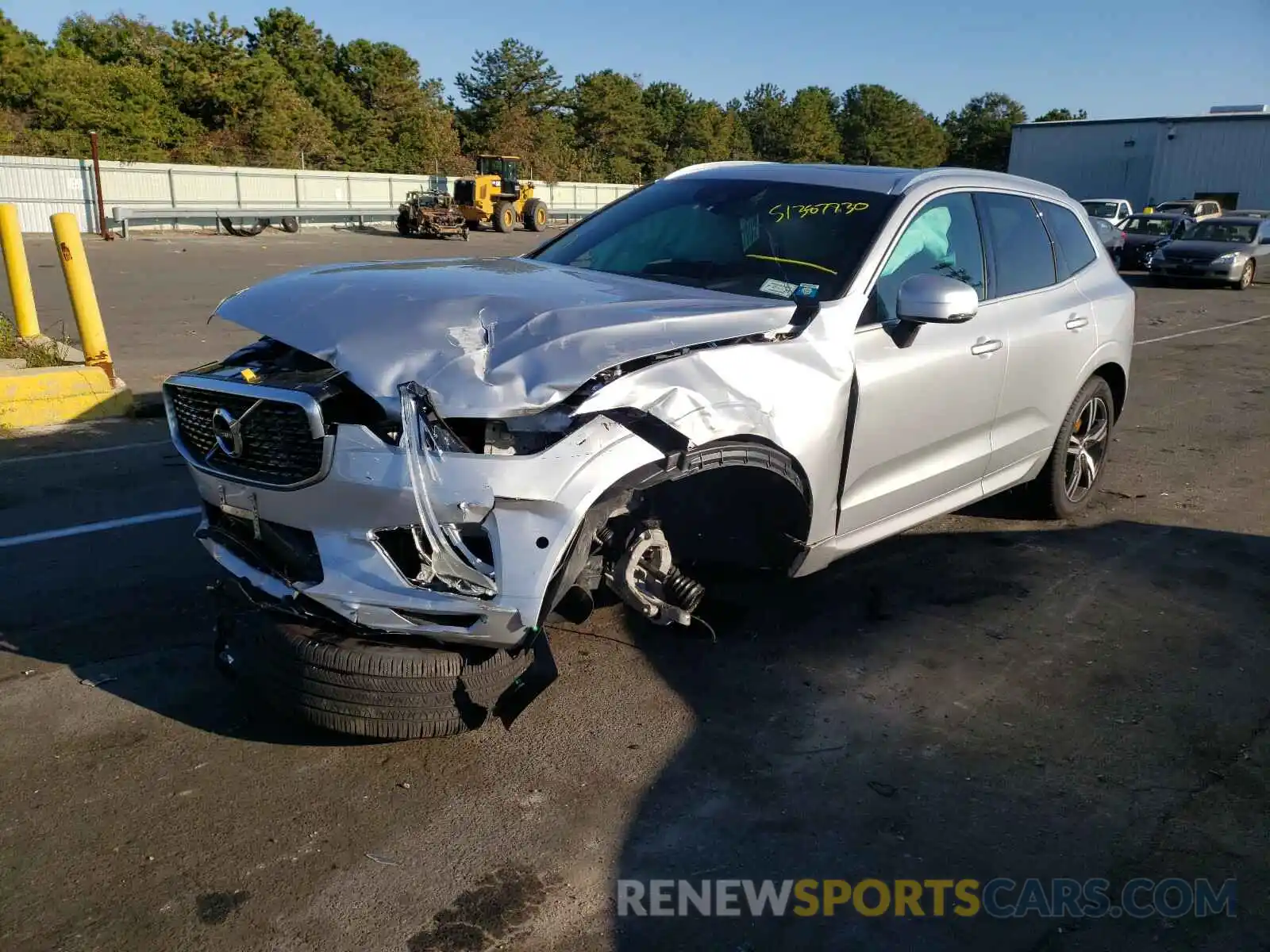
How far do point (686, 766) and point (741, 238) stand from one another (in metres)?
Result: 2.22

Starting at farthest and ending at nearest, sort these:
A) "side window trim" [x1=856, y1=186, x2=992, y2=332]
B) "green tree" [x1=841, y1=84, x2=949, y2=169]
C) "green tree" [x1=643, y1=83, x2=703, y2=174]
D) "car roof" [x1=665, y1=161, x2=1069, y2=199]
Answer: "green tree" [x1=841, y1=84, x2=949, y2=169], "green tree" [x1=643, y1=83, x2=703, y2=174], "car roof" [x1=665, y1=161, x2=1069, y2=199], "side window trim" [x1=856, y1=186, x2=992, y2=332]

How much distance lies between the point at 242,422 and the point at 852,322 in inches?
86.3

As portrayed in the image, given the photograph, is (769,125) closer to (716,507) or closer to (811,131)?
(811,131)

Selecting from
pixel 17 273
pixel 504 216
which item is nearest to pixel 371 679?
pixel 17 273

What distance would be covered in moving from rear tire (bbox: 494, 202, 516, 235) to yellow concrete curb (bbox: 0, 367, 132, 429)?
29271 mm

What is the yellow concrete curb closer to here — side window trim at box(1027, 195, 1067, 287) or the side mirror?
the side mirror

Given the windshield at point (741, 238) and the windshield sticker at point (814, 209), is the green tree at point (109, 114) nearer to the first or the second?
the windshield at point (741, 238)

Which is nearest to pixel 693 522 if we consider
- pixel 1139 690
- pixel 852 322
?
pixel 852 322

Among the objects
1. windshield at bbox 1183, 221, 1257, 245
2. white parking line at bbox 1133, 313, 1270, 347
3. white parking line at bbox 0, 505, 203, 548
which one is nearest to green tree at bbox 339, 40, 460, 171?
windshield at bbox 1183, 221, 1257, 245

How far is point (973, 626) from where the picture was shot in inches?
177

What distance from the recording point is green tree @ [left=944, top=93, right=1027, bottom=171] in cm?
8806

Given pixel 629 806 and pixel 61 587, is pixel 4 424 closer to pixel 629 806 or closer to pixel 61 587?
pixel 61 587

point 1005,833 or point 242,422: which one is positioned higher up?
point 242,422

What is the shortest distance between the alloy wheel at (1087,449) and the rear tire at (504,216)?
106 ft
